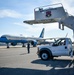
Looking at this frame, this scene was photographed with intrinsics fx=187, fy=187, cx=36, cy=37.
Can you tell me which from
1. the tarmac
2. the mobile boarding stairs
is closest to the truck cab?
the tarmac

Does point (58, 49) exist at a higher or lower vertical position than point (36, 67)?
higher

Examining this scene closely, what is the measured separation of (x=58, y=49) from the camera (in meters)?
17.4

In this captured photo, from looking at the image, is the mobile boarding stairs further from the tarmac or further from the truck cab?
the truck cab

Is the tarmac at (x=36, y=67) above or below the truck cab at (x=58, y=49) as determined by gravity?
below

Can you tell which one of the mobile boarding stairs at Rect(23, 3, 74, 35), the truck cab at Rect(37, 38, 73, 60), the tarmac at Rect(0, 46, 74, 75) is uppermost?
the mobile boarding stairs at Rect(23, 3, 74, 35)

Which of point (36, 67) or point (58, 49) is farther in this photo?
point (58, 49)

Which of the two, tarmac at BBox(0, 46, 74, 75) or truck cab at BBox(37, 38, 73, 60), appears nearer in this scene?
tarmac at BBox(0, 46, 74, 75)

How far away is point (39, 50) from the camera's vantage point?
1802 centimetres

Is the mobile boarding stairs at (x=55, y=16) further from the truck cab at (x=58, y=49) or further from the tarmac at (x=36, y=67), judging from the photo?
the truck cab at (x=58, y=49)

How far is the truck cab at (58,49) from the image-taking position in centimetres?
1710

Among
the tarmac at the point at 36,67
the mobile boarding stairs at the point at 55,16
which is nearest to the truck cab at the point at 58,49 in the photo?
the tarmac at the point at 36,67

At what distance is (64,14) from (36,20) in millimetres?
1717

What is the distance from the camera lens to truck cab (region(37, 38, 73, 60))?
17.1m
